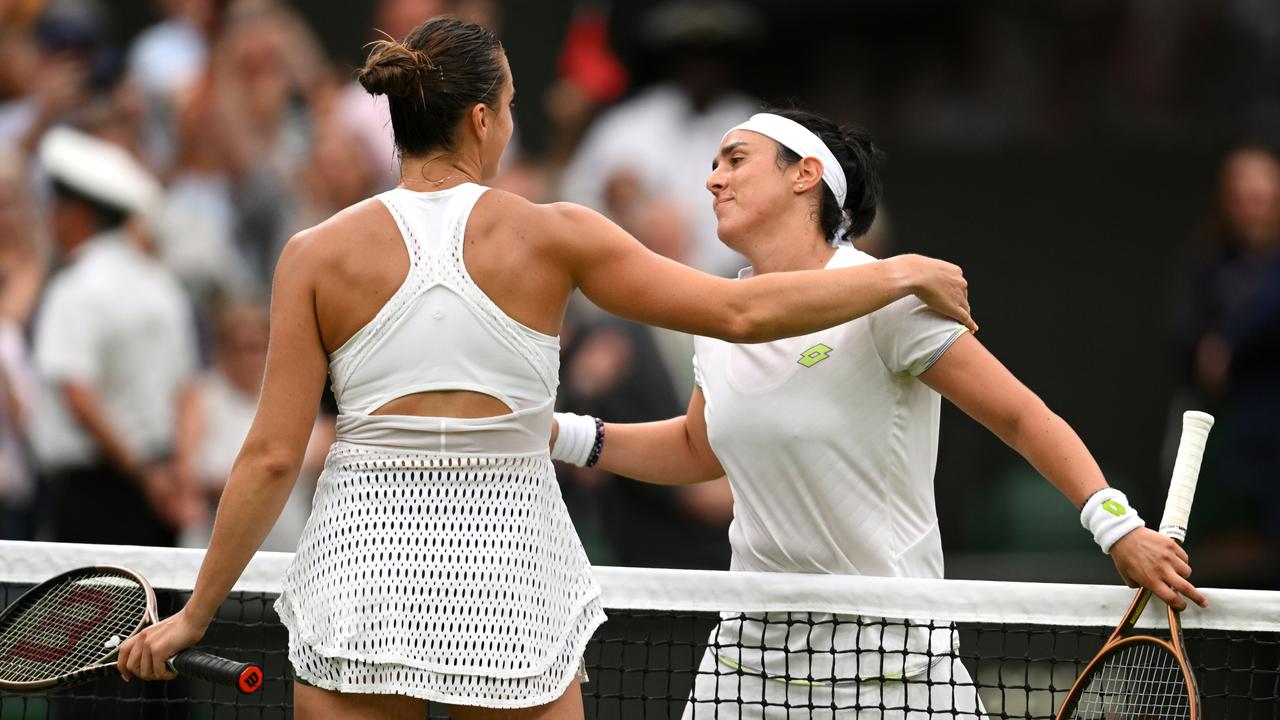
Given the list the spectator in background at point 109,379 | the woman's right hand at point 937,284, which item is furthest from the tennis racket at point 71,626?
the spectator in background at point 109,379

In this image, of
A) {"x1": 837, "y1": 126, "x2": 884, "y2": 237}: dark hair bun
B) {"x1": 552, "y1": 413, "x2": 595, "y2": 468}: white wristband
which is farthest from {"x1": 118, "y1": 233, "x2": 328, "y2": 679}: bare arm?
{"x1": 837, "y1": 126, "x2": 884, "y2": 237}: dark hair bun

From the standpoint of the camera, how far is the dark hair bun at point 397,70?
3.05m

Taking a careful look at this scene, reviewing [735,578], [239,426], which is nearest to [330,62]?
[239,426]

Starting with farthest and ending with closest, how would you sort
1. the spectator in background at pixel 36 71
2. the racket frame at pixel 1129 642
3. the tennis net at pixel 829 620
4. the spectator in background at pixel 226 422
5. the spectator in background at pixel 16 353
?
the spectator in background at pixel 36 71 → the spectator in background at pixel 16 353 → the spectator in background at pixel 226 422 → the tennis net at pixel 829 620 → the racket frame at pixel 1129 642

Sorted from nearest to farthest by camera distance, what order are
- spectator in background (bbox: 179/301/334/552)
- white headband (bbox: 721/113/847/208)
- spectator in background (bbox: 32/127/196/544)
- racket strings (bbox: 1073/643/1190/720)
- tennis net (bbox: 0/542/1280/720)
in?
racket strings (bbox: 1073/643/1190/720) → tennis net (bbox: 0/542/1280/720) → white headband (bbox: 721/113/847/208) → spectator in background (bbox: 32/127/196/544) → spectator in background (bbox: 179/301/334/552)

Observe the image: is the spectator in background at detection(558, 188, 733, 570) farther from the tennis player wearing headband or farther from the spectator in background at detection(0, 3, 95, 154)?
the tennis player wearing headband

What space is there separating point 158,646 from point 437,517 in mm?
589

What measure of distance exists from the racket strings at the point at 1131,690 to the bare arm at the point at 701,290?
35.5 inches

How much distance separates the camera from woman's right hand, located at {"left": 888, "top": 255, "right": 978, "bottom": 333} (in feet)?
10.7

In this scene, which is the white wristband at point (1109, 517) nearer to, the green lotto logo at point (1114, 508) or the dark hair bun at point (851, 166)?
the green lotto logo at point (1114, 508)

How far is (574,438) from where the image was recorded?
404 centimetres

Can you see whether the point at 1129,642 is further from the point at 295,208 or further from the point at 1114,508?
the point at 295,208

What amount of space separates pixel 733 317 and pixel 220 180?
5855 mm

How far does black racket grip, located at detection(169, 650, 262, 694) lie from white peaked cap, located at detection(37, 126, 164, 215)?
182 inches
